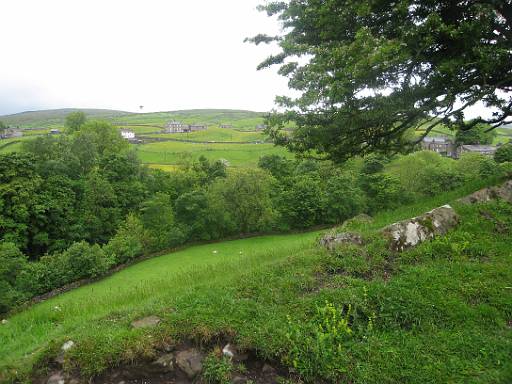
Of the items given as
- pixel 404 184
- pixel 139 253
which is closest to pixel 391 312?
pixel 139 253

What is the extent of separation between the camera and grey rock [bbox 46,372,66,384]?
17.0ft

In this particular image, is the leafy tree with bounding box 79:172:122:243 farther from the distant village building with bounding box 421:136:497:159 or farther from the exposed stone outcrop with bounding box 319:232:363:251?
the distant village building with bounding box 421:136:497:159

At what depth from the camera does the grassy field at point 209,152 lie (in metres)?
82.4

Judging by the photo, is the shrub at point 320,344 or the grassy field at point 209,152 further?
the grassy field at point 209,152

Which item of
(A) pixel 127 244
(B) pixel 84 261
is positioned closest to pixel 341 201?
(A) pixel 127 244

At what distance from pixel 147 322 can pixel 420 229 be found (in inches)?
272

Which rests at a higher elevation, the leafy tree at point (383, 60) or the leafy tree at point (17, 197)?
the leafy tree at point (383, 60)

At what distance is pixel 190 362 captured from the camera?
17.4ft

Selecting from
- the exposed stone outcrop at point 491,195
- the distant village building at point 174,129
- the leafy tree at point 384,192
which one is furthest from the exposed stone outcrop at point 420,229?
the distant village building at point 174,129

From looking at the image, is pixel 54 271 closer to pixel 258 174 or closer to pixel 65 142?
pixel 258 174

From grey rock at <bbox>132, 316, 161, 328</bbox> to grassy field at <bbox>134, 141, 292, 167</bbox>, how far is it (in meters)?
70.3

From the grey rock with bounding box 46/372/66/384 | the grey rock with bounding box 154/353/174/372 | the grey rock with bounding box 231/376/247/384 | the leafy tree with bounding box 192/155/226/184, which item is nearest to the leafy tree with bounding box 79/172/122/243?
the leafy tree with bounding box 192/155/226/184

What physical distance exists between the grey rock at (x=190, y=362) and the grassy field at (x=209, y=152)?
234 feet

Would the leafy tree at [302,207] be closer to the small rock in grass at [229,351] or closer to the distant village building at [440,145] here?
the small rock in grass at [229,351]
